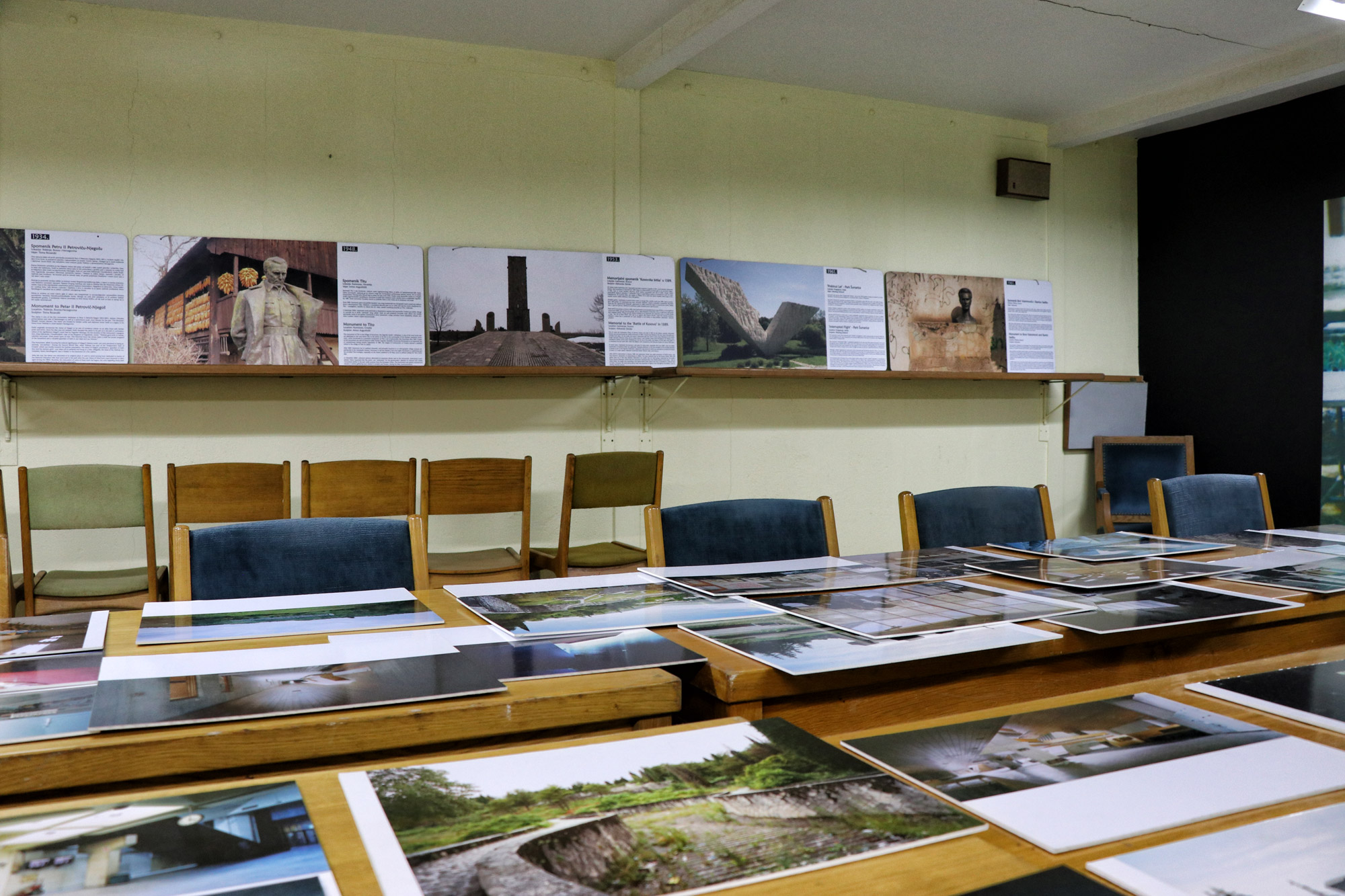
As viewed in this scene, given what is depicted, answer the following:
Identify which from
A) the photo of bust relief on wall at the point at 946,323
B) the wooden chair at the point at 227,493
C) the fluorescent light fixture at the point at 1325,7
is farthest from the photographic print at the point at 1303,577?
the photo of bust relief on wall at the point at 946,323

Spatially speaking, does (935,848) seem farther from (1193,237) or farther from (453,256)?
(1193,237)

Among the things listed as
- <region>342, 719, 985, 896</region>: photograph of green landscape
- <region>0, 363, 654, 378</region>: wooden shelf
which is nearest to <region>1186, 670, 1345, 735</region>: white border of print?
<region>342, 719, 985, 896</region>: photograph of green landscape

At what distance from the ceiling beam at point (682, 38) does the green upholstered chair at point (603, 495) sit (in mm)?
1714

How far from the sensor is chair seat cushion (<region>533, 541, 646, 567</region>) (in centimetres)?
390

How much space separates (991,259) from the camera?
18.5 feet

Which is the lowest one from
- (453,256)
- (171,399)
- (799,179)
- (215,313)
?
(171,399)

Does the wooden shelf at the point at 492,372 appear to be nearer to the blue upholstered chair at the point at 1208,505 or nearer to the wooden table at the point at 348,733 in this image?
the blue upholstered chair at the point at 1208,505

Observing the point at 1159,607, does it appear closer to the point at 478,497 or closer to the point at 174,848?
the point at 174,848

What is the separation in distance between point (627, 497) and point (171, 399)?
6.28ft

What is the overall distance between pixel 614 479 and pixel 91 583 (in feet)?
6.27

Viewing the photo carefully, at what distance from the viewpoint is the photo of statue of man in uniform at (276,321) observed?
4.01m

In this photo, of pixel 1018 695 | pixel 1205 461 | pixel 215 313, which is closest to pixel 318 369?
pixel 215 313

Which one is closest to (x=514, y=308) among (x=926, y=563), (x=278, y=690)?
(x=926, y=563)

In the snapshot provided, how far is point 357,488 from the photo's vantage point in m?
3.62
